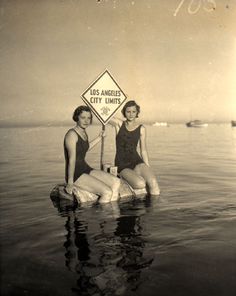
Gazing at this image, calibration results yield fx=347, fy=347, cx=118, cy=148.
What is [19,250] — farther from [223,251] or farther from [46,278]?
[223,251]

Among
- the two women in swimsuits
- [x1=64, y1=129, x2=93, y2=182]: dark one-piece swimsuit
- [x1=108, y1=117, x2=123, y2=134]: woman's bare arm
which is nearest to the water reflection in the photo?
the two women in swimsuits

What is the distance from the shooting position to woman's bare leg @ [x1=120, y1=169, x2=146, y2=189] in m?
8.70

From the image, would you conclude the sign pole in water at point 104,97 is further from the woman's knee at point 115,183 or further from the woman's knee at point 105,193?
the woman's knee at point 105,193

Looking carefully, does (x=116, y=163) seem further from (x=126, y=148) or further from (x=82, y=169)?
(x=82, y=169)

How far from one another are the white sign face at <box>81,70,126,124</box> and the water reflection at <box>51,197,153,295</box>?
228cm

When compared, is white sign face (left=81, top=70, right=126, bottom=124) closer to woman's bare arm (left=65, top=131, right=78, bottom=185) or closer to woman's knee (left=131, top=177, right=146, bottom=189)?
woman's bare arm (left=65, top=131, right=78, bottom=185)

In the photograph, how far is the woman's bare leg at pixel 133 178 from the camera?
8695 millimetres

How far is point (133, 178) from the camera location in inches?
342

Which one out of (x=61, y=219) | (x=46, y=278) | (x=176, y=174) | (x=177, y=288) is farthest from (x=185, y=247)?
(x=176, y=174)

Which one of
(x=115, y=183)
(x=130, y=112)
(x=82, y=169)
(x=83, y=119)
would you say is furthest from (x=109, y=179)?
(x=130, y=112)

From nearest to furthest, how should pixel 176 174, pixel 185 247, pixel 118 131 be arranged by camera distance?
pixel 185 247, pixel 118 131, pixel 176 174

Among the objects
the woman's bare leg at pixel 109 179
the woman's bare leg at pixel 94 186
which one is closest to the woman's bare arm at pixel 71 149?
the woman's bare leg at pixel 94 186

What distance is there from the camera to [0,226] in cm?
642

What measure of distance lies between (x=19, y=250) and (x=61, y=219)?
6.20 feet
